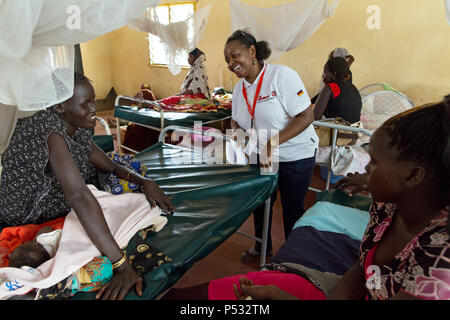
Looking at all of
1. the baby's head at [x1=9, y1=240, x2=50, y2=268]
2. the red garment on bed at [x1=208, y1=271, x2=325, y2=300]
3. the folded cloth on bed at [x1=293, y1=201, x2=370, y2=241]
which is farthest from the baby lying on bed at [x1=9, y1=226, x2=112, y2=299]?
the folded cloth on bed at [x1=293, y1=201, x2=370, y2=241]

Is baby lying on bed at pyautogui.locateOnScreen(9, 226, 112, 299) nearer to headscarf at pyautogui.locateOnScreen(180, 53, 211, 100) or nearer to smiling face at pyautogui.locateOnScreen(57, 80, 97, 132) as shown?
smiling face at pyautogui.locateOnScreen(57, 80, 97, 132)

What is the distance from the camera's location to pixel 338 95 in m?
3.49

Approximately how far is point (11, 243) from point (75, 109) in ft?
2.17

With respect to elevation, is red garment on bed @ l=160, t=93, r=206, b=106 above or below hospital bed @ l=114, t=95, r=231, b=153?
above

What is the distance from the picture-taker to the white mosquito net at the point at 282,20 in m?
3.60

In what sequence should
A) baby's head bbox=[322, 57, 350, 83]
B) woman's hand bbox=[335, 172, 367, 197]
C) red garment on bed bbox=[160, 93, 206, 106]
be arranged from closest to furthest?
woman's hand bbox=[335, 172, 367, 197], baby's head bbox=[322, 57, 350, 83], red garment on bed bbox=[160, 93, 206, 106]

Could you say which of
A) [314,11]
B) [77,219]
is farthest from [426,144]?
[314,11]

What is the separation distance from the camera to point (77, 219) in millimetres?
1414

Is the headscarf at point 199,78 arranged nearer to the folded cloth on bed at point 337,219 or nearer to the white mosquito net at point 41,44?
the white mosquito net at point 41,44

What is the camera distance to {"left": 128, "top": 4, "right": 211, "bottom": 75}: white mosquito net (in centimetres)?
491

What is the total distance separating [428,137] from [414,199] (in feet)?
0.63

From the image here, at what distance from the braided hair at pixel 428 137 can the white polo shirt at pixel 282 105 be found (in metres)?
1.25

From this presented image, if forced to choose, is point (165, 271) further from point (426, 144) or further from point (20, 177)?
point (426, 144)

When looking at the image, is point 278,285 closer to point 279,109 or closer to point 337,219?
point 337,219
